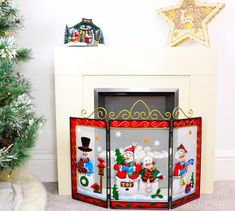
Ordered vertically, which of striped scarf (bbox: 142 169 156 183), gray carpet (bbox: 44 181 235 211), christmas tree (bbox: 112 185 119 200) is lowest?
gray carpet (bbox: 44 181 235 211)

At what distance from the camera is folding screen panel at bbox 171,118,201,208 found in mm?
1577

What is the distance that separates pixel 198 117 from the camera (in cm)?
164

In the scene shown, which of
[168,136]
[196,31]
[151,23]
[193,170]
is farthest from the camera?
[151,23]

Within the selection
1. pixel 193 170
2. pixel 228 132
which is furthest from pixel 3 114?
pixel 228 132

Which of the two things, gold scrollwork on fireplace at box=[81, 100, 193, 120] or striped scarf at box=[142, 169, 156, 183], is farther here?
gold scrollwork on fireplace at box=[81, 100, 193, 120]

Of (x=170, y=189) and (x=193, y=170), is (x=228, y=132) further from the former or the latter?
(x=170, y=189)

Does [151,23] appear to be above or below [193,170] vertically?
above

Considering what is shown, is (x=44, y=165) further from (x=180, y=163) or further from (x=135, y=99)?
(x=180, y=163)

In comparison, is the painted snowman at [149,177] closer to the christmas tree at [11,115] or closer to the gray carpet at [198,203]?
the gray carpet at [198,203]

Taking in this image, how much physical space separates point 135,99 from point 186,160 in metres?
0.48

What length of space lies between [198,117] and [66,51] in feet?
2.71

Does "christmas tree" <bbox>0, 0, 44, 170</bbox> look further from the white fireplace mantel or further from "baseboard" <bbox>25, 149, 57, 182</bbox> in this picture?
"baseboard" <bbox>25, 149, 57, 182</bbox>

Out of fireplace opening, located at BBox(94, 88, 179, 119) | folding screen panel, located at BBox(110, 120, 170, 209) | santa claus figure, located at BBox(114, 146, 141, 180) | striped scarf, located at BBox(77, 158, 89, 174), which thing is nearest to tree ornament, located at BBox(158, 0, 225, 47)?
fireplace opening, located at BBox(94, 88, 179, 119)

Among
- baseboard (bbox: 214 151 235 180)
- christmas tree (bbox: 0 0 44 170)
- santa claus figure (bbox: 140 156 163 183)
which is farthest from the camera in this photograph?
baseboard (bbox: 214 151 235 180)
